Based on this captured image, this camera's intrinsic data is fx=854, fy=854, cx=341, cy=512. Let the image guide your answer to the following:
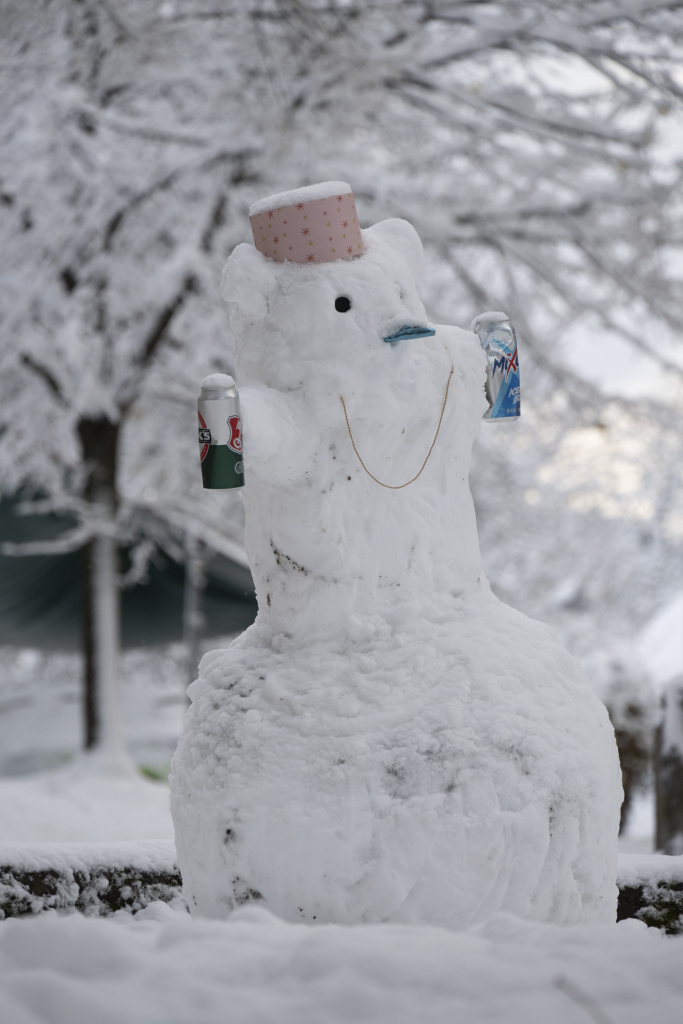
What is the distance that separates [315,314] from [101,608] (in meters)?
4.50

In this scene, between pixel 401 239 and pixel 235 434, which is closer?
pixel 235 434

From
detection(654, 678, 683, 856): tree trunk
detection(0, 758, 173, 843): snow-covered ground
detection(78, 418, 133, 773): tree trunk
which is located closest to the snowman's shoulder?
detection(654, 678, 683, 856): tree trunk

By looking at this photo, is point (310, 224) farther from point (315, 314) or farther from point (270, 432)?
point (270, 432)

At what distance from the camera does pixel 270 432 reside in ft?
4.98

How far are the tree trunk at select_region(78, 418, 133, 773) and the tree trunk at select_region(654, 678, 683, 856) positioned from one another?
3491 millimetres

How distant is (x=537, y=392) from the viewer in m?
6.38

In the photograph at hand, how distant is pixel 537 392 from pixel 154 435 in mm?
3022

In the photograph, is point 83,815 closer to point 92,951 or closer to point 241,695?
point 241,695

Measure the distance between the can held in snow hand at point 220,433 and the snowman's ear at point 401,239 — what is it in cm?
54

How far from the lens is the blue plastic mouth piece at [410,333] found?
156cm

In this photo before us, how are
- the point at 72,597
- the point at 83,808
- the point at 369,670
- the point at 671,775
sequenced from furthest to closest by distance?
the point at 72,597, the point at 83,808, the point at 671,775, the point at 369,670

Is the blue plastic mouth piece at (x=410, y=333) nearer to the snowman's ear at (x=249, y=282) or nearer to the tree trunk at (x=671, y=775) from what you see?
the snowman's ear at (x=249, y=282)

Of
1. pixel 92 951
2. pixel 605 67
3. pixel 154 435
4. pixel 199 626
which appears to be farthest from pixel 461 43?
pixel 92 951

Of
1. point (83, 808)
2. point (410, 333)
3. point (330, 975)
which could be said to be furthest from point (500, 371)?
point (83, 808)
